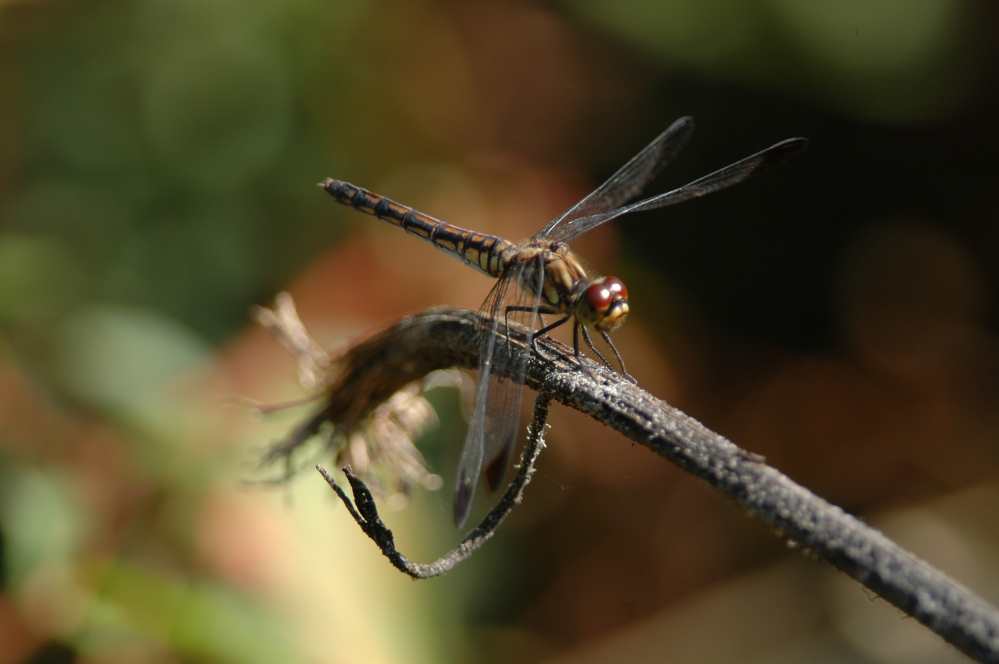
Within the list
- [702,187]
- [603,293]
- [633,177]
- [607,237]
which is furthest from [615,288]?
[607,237]

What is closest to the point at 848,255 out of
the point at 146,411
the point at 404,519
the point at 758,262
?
the point at 758,262

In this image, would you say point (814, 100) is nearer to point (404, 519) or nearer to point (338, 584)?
point (404, 519)

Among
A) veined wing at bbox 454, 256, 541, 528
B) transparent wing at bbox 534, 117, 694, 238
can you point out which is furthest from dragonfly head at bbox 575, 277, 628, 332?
transparent wing at bbox 534, 117, 694, 238

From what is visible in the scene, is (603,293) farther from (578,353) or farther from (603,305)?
(578,353)

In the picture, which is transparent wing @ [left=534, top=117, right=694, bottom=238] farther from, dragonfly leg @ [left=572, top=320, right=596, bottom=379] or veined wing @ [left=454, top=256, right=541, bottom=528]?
veined wing @ [left=454, top=256, right=541, bottom=528]

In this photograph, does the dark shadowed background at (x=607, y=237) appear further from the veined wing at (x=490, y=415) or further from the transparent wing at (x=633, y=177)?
the veined wing at (x=490, y=415)

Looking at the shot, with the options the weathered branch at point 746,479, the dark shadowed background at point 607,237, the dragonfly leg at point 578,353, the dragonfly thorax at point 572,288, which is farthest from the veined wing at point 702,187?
the dark shadowed background at point 607,237
